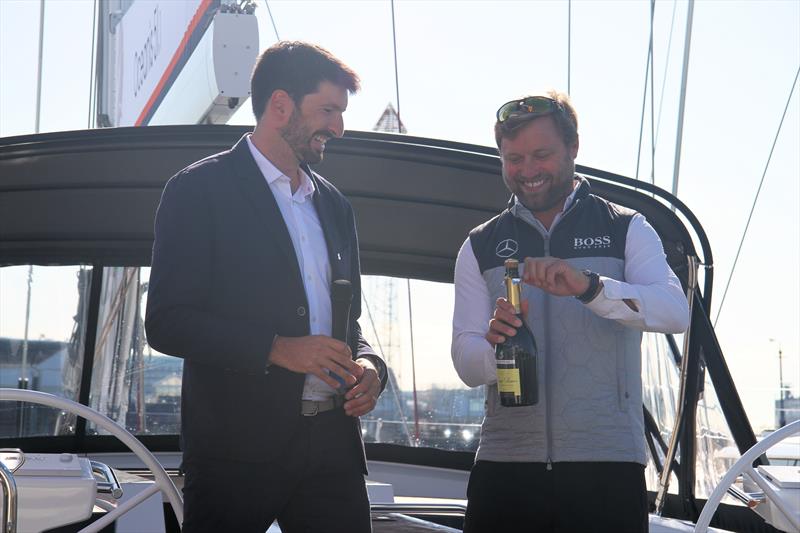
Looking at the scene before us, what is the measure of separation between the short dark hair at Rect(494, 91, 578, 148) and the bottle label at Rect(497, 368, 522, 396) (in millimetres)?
507

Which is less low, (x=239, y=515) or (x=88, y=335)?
(x=88, y=335)

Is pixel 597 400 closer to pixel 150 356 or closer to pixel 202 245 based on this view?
pixel 202 245

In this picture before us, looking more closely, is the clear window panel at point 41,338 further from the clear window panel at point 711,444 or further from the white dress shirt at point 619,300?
the clear window panel at point 711,444

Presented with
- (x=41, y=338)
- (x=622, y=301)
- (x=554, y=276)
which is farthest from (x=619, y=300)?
(x=41, y=338)

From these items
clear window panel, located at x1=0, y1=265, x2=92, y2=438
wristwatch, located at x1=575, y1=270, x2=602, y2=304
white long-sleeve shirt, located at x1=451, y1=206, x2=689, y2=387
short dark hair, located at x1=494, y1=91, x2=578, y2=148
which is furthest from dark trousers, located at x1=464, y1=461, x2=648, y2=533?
clear window panel, located at x1=0, y1=265, x2=92, y2=438

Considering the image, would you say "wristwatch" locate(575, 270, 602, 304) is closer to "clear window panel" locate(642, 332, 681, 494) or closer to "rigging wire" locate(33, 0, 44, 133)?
"clear window panel" locate(642, 332, 681, 494)

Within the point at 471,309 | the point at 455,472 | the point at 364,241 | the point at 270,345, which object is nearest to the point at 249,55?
the point at 364,241

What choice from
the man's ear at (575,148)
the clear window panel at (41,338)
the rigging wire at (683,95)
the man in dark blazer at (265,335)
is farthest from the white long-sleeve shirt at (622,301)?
the rigging wire at (683,95)

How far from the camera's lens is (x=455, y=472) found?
4.42 metres

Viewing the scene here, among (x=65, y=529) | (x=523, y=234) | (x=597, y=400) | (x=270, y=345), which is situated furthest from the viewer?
(x=65, y=529)

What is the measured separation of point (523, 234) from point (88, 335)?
2.35m

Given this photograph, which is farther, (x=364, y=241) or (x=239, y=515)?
(x=364, y=241)

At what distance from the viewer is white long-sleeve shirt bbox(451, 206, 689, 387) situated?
2141 millimetres

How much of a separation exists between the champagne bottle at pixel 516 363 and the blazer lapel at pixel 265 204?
45cm
